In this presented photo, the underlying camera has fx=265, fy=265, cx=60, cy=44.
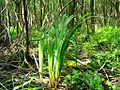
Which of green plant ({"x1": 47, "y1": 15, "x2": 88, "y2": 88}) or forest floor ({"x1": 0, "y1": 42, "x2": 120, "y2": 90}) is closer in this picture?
green plant ({"x1": 47, "y1": 15, "x2": 88, "y2": 88})

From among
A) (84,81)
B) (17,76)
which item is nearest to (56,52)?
(84,81)

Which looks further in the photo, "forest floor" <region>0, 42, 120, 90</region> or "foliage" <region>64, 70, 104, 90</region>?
"forest floor" <region>0, 42, 120, 90</region>

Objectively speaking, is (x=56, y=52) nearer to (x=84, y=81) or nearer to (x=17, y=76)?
(x=84, y=81)

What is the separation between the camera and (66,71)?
2912mm

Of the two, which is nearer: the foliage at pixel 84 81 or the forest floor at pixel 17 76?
the foliage at pixel 84 81

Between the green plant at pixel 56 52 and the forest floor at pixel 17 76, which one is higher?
the green plant at pixel 56 52

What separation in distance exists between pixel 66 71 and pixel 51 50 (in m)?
0.58

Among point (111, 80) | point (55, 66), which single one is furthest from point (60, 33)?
point (111, 80)

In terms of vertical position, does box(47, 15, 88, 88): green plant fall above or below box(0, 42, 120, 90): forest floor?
above

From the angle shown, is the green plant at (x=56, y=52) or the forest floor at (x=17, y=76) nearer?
the green plant at (x=56, y=52)

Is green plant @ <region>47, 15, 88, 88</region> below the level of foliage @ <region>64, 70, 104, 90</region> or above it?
above

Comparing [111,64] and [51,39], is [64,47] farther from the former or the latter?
[111,64]

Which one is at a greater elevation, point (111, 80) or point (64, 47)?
point (64, 47)

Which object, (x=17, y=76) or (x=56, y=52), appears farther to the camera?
(x=17, y=76)
